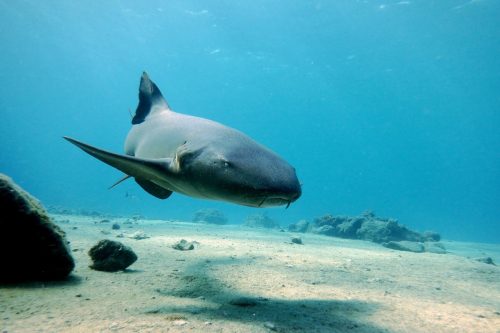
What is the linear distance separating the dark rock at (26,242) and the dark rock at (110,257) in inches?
27.2

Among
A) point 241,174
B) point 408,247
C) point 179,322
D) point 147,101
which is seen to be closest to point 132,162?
point 241,174

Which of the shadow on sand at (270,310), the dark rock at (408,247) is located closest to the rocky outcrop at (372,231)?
the dark rock at (408,247)

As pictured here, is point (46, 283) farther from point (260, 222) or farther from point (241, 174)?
point (260, 222)

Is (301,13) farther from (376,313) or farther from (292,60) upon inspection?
(376,313)

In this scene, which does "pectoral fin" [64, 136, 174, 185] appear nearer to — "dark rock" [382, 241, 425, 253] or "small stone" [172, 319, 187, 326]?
"small stone" [172, 319, 187, 326]

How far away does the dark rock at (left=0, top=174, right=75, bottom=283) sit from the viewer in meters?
3.23

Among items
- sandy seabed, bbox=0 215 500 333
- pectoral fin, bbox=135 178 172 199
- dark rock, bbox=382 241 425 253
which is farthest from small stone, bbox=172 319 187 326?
dark rock, bbox=382 241 425 253

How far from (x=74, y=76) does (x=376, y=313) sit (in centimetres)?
9721

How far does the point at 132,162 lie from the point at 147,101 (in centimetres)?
307

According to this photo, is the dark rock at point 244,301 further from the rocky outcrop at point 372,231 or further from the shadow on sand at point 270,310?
the rocky outcrop at point 372,231

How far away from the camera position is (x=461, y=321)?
3160 millimetres

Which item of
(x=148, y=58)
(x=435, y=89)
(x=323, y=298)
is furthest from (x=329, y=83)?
(x=323, y=298)

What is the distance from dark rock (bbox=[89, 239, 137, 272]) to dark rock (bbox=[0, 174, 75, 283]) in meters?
0.69

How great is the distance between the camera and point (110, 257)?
169 inches
